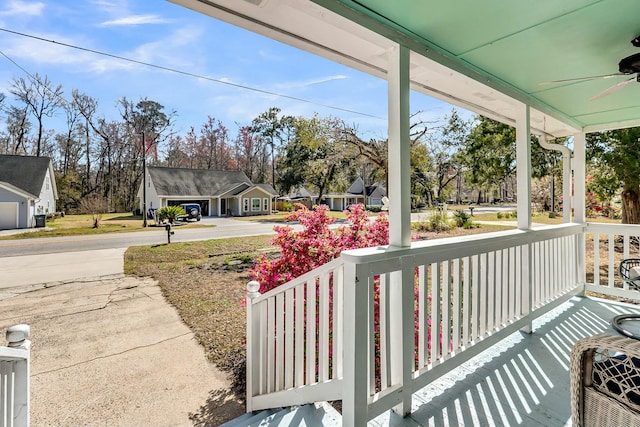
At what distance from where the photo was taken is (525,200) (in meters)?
2.22

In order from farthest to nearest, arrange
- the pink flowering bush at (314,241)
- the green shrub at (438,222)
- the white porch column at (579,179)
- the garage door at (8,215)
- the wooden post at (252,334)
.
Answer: the green shrub at (438,222) → the garage door at (8,215) → the white porch column at (579,179) → the pink flowering bush at (314,241) → the wooden post at (252,334)

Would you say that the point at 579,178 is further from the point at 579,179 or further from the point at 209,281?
the point at 209,281

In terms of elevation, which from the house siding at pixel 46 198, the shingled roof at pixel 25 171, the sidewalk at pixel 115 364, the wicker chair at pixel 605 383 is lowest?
the sidewalk at pixel 115 364

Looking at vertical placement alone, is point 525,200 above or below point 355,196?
below

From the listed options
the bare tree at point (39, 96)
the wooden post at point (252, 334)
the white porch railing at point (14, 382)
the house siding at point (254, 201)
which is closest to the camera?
the white porch railing at point (14, 382)

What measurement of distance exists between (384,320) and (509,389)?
901 mm

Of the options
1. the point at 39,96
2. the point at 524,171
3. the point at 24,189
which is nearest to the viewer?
the point at 524,171

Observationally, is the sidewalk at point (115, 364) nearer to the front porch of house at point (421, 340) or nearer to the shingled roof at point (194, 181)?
the front porch of house at point (421, 340)

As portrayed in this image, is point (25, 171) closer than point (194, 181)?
Yes

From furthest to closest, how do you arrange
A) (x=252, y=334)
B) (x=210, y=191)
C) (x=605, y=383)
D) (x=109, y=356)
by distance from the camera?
(x=210, y=191)
(x=109, y=356)
(x=252, y=334)
(x=605, y=383)

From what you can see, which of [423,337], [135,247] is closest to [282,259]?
[423,337]

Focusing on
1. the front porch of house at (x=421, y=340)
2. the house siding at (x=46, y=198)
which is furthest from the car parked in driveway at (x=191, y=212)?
the front porch of house at (x=421, y=340)

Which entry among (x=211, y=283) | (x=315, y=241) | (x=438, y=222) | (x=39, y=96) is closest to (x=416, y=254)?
(x=315, y=241)

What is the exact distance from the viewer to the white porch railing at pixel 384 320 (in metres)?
1.19
